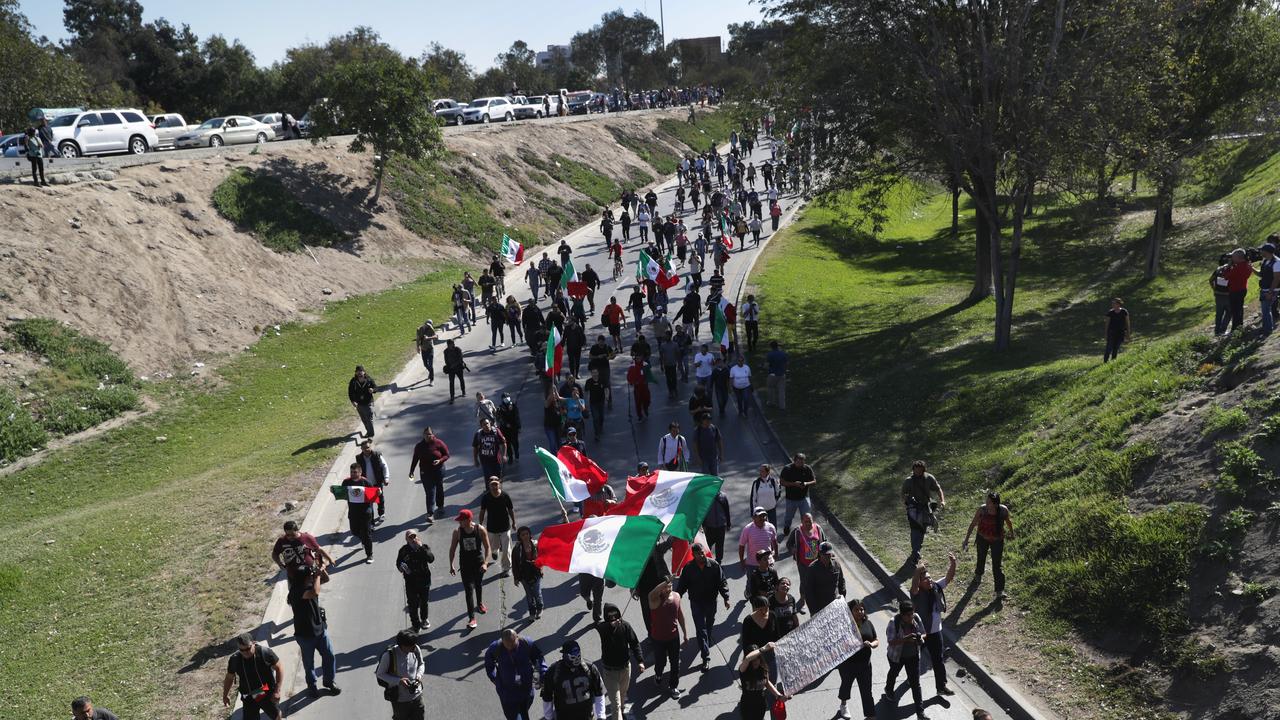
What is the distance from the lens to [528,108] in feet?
225

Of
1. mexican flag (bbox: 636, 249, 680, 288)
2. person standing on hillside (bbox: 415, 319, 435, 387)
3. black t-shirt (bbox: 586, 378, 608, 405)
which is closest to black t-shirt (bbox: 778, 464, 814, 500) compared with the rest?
black t-shirt (bbox: 586, 378, 608, 405)

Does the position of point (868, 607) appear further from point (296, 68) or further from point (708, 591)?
point (296, 68)

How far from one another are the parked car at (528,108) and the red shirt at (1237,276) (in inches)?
2225

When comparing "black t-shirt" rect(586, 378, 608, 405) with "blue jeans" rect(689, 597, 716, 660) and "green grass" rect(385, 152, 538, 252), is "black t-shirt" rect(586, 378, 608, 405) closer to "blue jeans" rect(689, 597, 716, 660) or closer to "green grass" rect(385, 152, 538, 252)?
"blue jeans" rect(689, 597, 716, 660)

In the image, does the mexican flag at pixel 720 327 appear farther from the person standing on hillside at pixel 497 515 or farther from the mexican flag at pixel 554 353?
the person standing on hillside at pixel 497 515

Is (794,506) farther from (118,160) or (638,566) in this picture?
(118,160)

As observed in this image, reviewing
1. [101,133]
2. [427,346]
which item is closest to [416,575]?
[427,346]

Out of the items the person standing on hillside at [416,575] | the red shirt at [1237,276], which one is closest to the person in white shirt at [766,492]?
the person standing on hillside at [416,575]

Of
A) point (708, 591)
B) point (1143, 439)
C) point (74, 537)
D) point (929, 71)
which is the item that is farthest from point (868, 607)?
point (929, 71)

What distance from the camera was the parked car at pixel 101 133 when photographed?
3562 centimetres

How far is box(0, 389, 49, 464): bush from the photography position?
767 inches

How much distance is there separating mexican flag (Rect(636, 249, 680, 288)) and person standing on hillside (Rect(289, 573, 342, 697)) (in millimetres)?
16112

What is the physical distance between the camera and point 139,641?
38.8ft

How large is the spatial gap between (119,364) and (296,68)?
57434 millimetres
